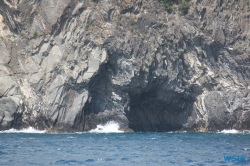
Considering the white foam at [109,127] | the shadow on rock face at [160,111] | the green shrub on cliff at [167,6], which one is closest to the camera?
the white foam at [109,127]

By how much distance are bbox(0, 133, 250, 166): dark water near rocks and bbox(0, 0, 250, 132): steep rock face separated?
7.45 metres

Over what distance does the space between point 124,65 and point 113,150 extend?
A: 1903 cm

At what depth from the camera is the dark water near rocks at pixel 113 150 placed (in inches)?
1117

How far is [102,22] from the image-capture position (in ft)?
175

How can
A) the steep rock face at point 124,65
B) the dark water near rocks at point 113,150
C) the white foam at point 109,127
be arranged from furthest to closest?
the white foam at point 109,127
the steep rock face at point 124,65
the dark water near rocks at point 113,150

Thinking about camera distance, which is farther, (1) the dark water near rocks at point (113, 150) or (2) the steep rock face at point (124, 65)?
(2) the steep rock face at point (124, 65)

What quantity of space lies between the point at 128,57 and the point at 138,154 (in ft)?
71.6

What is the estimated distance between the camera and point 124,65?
5225 cm

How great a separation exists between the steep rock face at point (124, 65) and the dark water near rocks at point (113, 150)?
7445mm

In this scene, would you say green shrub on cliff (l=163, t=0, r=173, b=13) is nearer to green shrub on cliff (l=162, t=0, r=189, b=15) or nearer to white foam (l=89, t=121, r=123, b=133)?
green shrub on cliff (l=162, t=0, r=189, b=15)

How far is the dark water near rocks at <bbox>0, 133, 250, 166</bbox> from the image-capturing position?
2838 cm

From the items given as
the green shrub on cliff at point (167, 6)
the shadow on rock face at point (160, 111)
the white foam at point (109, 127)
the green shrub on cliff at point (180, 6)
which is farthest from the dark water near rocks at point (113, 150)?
the green shrub on cliff at point (180, 6)

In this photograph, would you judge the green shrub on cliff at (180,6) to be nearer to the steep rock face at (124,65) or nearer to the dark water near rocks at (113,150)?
the steep rock face at (124,65)

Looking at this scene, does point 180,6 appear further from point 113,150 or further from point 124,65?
point 113,150
